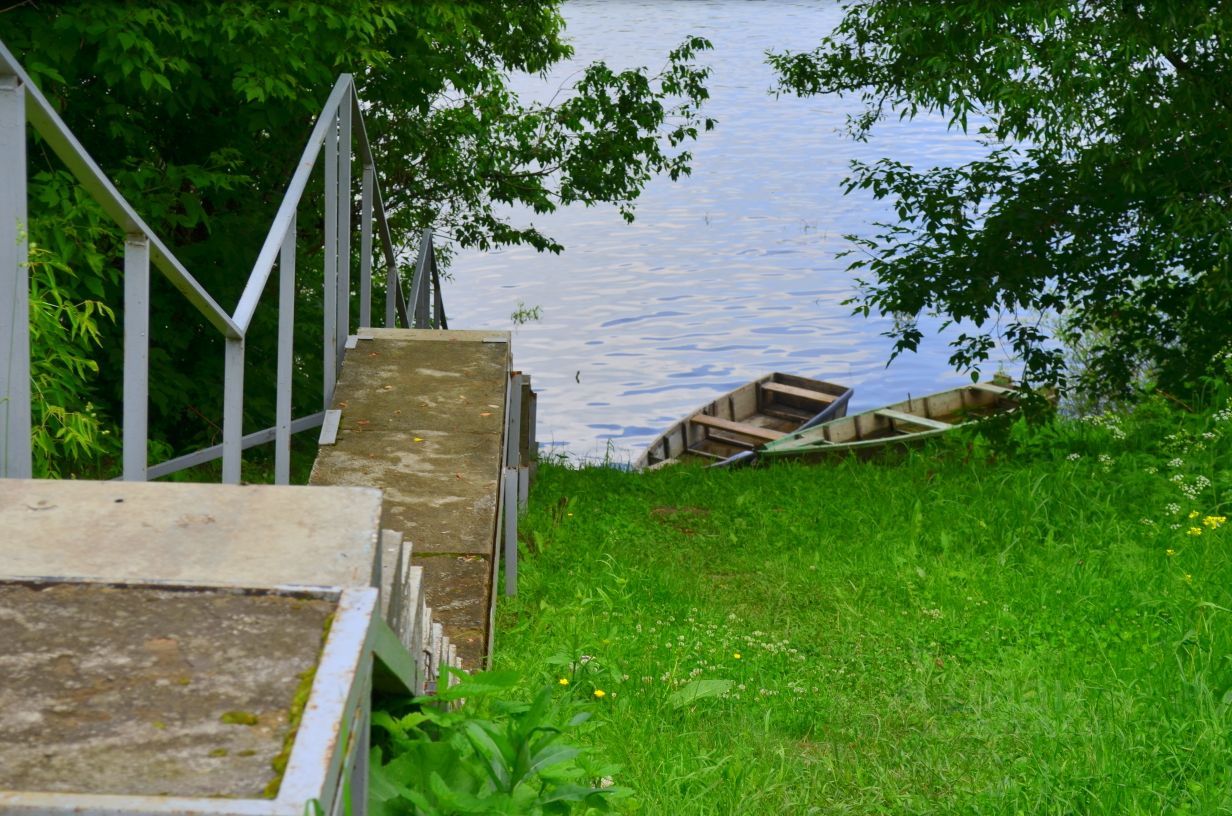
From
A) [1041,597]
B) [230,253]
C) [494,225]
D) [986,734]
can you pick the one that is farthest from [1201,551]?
[494,225]

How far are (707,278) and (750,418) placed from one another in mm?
14655

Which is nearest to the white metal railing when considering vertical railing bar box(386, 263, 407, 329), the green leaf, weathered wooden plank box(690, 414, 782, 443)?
the green leaf

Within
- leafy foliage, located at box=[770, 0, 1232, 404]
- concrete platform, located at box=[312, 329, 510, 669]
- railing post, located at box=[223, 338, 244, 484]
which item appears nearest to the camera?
railing post, located at box=[223, 338, 244, 484]

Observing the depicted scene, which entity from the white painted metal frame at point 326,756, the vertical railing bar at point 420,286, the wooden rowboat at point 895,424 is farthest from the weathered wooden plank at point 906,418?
the white painted metal frame at point 326,756

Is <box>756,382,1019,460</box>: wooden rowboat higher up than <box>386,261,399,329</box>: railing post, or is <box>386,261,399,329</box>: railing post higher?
<box>386,261,399,329</box>: railing post

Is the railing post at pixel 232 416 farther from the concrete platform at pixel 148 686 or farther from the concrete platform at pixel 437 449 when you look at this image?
the concrete platform at pixel 148 686

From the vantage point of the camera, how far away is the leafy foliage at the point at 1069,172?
6.68 metres

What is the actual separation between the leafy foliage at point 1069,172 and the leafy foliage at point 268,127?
2914 millimetres

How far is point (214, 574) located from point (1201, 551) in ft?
12.9

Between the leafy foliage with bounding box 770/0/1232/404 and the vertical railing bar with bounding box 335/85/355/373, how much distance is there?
358 centimetres

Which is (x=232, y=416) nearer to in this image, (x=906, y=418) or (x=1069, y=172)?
(x=1069, y=172)

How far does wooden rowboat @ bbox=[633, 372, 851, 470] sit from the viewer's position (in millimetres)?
15602

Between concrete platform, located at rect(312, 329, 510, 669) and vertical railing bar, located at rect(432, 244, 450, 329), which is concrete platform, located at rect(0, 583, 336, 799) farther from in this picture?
vertical railing bar, located at rect(432, 244, 450, 329)

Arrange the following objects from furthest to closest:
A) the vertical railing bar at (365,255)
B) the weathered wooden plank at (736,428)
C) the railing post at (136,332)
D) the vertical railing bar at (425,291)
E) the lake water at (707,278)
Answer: the lake water at (707,278)
the weathered wooden plank at (736,428)
the vertical railing bar at (425,291)
the vertical railing bar at (365,255)
the railing post at (136,332)
